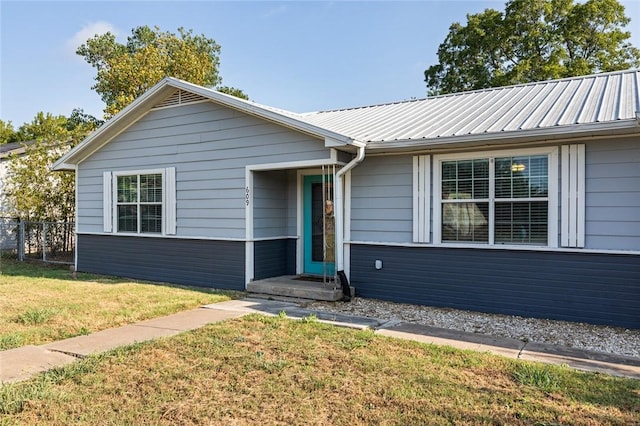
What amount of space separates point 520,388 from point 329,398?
5.09ft

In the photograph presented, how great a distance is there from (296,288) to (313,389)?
13.6 feet

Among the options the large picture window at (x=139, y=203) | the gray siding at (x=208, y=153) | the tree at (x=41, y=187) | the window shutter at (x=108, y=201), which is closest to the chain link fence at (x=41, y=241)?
the tree at (x=41, y=187)

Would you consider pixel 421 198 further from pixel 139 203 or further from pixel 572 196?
pixel 139 203

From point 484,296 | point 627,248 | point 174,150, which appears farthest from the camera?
point 174,150

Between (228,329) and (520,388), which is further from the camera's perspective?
(228,329)

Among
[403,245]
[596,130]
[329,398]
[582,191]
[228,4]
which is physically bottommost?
[329,398]

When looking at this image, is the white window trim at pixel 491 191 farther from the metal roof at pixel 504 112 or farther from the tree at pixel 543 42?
the tree at pixel 543 42

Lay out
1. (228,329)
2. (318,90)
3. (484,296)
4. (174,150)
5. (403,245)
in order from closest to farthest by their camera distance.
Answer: (228,329), (484,296), (403,245), (174,150), (318,90)

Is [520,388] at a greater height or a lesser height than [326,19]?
lesser

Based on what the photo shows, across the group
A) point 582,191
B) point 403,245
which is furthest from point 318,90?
point 582,191

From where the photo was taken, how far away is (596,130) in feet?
18.5

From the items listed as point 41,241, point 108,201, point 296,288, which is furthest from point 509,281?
point 41,241

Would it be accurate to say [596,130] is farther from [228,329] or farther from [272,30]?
[272,30]

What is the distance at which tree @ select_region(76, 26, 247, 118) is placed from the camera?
21688 mm
